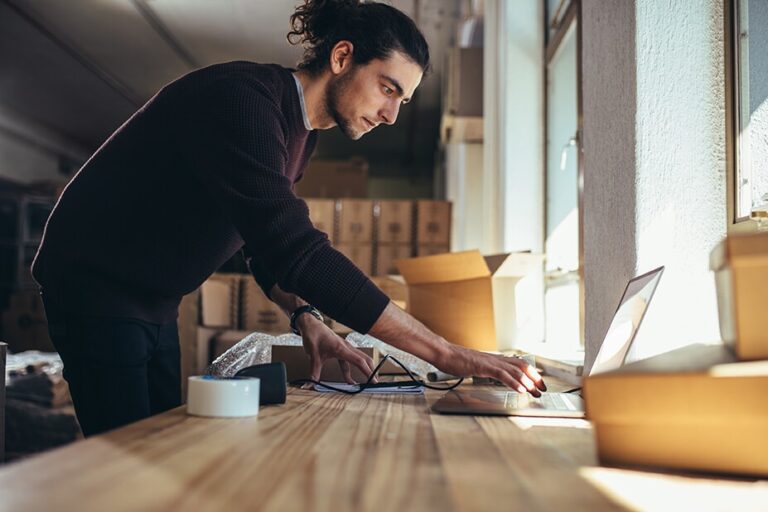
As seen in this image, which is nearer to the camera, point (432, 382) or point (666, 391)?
point (666, 391)

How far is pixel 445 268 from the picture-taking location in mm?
2268

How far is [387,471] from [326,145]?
9.08 meters

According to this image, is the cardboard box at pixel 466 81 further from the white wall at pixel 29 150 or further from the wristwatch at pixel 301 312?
the white wall at pixel 29 150

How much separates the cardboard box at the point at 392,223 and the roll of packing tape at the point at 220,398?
4.42 meters

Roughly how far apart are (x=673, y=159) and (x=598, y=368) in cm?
37

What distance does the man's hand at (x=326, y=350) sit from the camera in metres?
1.40

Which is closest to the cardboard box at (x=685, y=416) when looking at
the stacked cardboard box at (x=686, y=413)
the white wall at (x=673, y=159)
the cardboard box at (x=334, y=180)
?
the stacked cardboard box at (x=686, y=413)

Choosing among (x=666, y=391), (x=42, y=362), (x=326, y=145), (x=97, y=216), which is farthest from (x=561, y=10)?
(x=326, y=145)

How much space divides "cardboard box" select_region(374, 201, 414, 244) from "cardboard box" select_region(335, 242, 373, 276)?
12cm

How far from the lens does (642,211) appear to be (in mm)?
1194

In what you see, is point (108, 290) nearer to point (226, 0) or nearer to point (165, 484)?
point (165, 484)

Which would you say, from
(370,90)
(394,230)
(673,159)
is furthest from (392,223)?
(673,159)

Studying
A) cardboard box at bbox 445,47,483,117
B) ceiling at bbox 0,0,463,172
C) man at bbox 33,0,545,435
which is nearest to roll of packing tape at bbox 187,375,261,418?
man at bbox 33,0,545,435

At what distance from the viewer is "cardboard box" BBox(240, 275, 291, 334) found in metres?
4.85
